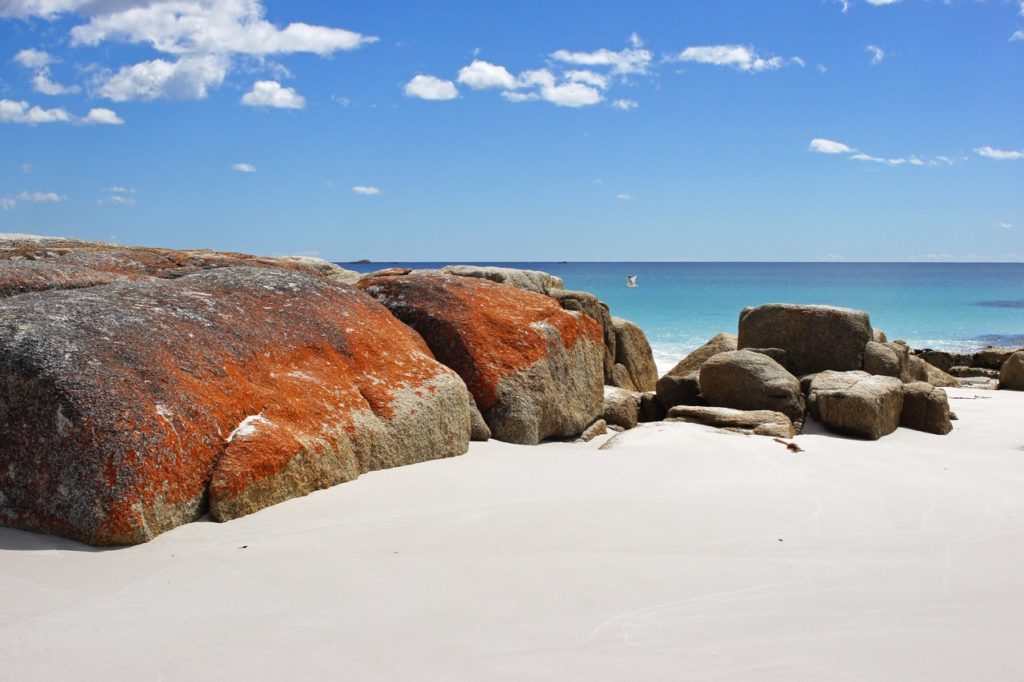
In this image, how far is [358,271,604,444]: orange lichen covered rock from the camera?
6082 millimetres

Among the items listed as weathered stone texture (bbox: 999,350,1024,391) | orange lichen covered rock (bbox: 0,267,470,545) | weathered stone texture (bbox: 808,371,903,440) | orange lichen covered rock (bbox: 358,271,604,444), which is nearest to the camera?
orange lichen covered rock (bbox: 0,267,470,545)

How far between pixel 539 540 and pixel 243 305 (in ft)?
8.10

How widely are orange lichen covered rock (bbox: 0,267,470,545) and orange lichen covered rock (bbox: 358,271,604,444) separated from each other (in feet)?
1.98

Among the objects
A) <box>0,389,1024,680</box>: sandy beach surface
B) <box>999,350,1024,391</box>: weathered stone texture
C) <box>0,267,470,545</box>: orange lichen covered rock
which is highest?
<box>0,267,470,545</box>: orange lichen covered rock

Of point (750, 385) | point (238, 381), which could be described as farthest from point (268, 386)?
point (750, 385)

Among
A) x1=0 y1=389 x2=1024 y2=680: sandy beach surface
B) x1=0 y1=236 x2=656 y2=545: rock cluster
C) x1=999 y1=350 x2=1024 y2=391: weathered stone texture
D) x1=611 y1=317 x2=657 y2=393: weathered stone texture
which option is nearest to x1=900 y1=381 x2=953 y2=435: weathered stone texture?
x1=611 y1=317 x2=657 y2=393: weathered stone texture

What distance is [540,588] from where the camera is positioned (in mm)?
3068

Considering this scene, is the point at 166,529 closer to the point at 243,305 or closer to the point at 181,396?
the point at 181,396

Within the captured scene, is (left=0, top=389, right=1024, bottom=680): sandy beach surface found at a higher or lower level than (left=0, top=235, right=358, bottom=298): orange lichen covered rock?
lower

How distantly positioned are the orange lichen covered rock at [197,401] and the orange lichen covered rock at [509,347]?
602 mm

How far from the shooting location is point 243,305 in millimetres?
4973

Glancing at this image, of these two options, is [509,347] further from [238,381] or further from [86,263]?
[86,263]

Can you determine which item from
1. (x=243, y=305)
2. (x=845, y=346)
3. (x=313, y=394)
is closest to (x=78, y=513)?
(x=313, y=394)

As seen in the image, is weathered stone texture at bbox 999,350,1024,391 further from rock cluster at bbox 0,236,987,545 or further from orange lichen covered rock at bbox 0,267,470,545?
orange lichen covered rock at bbox 0,267,470,545
